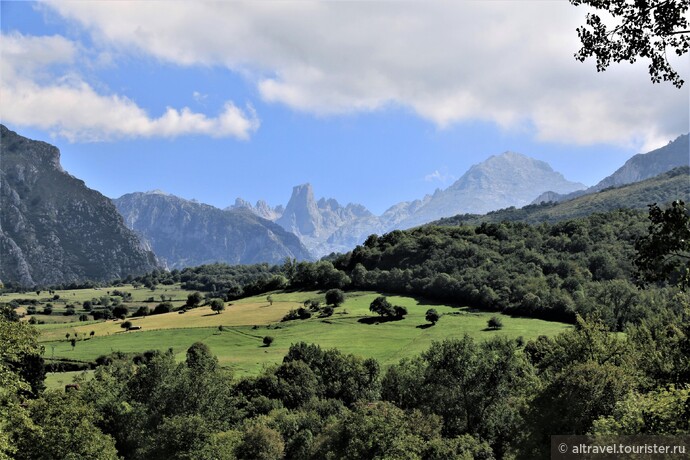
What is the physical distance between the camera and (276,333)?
12488 centimetres

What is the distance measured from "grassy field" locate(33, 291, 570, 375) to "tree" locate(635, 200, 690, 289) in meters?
82.6

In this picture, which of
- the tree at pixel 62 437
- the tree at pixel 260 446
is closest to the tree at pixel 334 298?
the tree at pixel 260 446

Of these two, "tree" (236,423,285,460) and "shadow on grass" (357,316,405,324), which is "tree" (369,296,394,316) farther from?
"tree" (236,423,285,460)

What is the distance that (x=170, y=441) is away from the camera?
50.4 metres

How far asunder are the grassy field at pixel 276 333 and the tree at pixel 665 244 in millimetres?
82611

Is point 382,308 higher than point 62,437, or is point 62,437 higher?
point 382,308

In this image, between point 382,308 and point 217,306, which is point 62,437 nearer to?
point 382,308

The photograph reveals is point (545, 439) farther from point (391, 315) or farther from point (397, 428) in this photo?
point (391, 315)

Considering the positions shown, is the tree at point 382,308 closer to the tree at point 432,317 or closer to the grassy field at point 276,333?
the grassy field at point 276,333

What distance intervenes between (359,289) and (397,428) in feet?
425

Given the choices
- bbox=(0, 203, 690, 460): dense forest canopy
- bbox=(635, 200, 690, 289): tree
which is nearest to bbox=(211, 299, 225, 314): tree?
bbox=(0, 203, 690, 460): dense forest canopy

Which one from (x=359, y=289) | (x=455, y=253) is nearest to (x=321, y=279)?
(x=359, y=289)

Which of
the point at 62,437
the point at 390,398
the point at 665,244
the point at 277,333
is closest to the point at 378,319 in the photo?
the point at 277,333

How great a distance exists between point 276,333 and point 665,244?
386 feet
